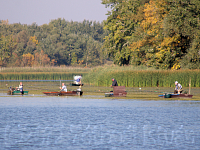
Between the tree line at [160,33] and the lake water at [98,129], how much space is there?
29.2m

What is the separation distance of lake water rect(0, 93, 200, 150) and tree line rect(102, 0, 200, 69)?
29.2m

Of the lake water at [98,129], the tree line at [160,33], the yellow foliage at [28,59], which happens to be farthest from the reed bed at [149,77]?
the yellow foliage at [28,59]

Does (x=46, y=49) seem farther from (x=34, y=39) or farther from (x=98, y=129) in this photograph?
(x=98, y=129)

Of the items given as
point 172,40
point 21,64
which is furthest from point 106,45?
point 21,64

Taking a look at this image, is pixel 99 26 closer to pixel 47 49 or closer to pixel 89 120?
pixel 47 49

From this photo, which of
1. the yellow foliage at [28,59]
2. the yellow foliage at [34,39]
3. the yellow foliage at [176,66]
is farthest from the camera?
the yellow foliage at [34,39]

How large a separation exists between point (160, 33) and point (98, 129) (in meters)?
43.2

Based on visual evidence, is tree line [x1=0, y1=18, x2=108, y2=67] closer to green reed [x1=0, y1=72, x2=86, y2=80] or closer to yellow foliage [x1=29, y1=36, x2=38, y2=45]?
yellow foliage [x1=29, y1=36, x2=38, y2=45]

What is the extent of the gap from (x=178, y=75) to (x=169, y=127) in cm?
3525

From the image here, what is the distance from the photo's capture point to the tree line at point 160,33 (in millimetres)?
55656

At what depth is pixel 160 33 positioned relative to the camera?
60.6 m

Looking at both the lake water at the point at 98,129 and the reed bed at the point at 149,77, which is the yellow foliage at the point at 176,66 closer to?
the reed bed at the point at 149,77

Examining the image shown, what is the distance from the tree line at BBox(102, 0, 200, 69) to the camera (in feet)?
183

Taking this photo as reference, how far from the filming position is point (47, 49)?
459ft
